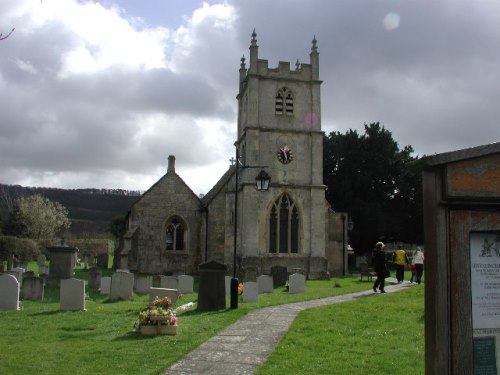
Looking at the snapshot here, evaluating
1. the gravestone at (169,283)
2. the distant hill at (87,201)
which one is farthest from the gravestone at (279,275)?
the distant hill at (87,201)

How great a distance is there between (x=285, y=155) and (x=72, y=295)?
55.8 feet

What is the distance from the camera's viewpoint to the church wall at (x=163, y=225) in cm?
2877

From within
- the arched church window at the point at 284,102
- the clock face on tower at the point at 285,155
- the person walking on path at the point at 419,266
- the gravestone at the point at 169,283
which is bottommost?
the gravestone at the point at 169,283

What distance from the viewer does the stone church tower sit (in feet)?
88.6

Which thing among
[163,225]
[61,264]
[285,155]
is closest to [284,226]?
[285,155]

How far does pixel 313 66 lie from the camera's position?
29469 mm

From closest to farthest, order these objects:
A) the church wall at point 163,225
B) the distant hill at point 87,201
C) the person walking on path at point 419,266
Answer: the person walking on path at point 419,266 → the church wall at point 163,225 → the distant hill at point 87,201

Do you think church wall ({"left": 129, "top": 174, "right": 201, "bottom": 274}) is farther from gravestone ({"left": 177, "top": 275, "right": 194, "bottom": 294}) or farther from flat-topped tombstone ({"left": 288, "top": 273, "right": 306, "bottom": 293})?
flat-topped tombstone ({"left": 288, "top": 273, "right": 306, "bottom": 293})

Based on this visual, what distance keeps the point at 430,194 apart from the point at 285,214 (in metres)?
23.7

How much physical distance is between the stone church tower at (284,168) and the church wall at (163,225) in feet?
11.6

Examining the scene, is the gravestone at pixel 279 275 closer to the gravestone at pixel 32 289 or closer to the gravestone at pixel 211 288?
the gravestone at pixel 211 288

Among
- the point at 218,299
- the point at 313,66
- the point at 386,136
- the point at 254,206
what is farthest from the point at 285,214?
the point at 386,136

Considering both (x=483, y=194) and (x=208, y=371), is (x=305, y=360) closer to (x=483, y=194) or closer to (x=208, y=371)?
(x=208, y=371)

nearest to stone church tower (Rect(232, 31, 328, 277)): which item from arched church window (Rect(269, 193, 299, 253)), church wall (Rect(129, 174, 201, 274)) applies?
arched church window (Rect(269, 193, 299, 253))
